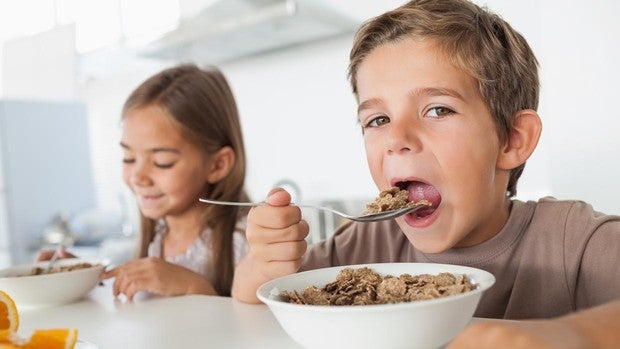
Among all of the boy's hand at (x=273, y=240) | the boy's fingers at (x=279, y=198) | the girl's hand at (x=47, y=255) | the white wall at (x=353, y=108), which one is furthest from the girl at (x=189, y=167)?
the white wall at (x=353, y=108)

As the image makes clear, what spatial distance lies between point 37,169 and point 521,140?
3.99 meters

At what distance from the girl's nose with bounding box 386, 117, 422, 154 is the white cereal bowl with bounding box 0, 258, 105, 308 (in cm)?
58

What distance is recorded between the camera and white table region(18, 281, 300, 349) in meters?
0.67

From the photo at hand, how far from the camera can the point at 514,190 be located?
3.60 feet

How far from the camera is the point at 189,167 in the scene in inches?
61.3

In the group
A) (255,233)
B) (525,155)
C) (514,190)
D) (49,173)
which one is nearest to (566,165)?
(514,190)

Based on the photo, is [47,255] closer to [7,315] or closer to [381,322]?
[7,315]

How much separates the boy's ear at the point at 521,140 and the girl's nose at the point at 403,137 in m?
0.18

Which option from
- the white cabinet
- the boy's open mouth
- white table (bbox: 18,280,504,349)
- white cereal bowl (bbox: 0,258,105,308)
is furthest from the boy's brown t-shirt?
the white cabinet

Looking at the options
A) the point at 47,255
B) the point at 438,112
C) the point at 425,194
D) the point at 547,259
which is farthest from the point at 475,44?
the point at 47,255

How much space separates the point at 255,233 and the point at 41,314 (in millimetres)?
395

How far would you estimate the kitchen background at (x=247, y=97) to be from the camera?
219cm

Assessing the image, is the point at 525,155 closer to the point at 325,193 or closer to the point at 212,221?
the point at 212,221

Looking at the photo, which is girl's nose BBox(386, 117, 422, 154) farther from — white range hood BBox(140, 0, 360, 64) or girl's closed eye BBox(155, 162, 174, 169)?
white range hood BBox(140, 0, 360, 64)
